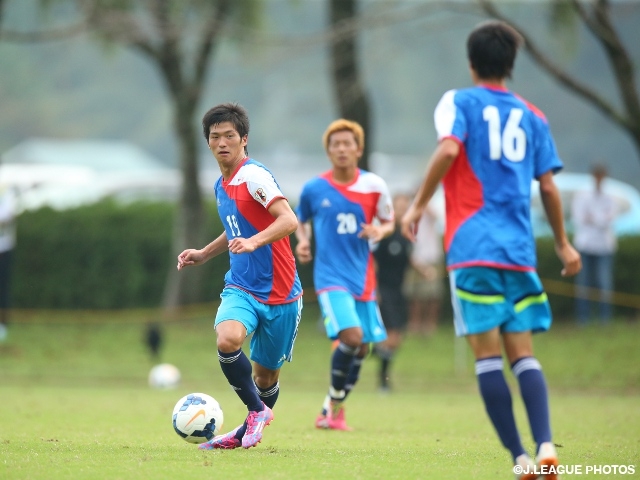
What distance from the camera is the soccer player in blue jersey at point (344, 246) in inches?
400

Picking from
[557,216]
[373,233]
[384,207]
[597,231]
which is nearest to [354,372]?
[373,233]

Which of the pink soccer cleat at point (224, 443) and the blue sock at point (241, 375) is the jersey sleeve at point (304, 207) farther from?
the pink soccer cleat at point (224, 443)

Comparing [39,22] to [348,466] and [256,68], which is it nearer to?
[256,68]

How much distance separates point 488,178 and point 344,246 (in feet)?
14.4

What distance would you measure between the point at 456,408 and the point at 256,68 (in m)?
8.60

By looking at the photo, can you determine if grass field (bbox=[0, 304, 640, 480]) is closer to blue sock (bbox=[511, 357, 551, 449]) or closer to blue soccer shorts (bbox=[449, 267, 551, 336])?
blue sock (bbox=[511, 357, 551, 449])

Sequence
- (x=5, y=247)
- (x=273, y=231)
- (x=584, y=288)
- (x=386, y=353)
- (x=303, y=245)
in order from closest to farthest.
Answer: (x=273, y=231)
(x=303, y=245)
(x=386, y=353)
(x=5, y=247)
(x=584, y=288)

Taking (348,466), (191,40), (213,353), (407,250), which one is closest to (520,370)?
(348,466)

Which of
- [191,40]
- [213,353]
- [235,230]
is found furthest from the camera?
[191,40]

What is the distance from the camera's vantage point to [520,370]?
20.0 feet

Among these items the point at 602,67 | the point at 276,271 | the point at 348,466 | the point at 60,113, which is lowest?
the point at 348,466

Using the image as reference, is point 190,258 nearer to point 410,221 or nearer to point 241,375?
point 241,375

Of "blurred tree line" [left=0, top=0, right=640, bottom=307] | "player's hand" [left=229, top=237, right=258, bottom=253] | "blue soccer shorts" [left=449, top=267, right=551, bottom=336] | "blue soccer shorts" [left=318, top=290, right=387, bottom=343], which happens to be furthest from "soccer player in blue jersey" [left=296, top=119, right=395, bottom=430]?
"blurred tree line" [left=0, top=0, right=640, bottom=307]

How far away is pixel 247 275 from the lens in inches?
305
